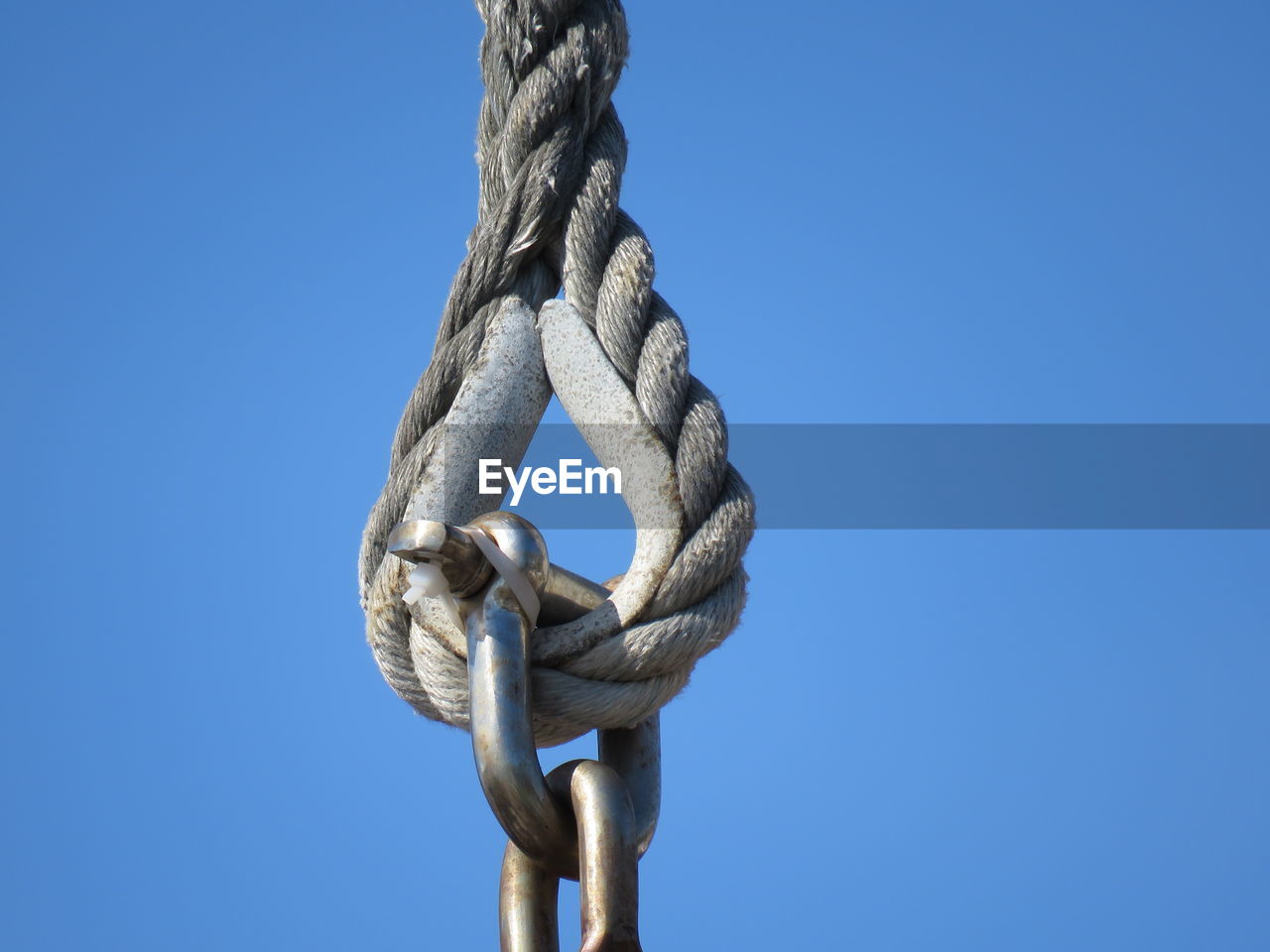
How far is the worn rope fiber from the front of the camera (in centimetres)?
212

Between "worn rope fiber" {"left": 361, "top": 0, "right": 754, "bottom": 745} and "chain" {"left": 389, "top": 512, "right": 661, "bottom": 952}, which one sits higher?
"worn rope fiber" {"left": 361, "top": 0, "right": 754, "bottom": 745}

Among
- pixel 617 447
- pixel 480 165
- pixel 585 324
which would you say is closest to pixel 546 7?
pixel 480 165

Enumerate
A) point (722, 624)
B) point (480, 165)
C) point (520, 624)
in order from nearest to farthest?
point (520, 624) → point (722, 624) → point (480, 165)

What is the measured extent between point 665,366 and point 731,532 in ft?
0.69

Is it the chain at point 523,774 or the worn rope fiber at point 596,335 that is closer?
the chain at point 523,774

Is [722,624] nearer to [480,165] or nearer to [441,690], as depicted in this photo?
[441,690]

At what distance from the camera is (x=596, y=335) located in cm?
223

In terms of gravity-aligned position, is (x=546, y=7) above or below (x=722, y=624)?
above

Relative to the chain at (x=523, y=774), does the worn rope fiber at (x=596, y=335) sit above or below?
above

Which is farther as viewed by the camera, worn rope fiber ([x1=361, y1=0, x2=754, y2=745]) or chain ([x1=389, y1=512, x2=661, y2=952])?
worn rope fiber ([x1=361, y1=0, x2=754, y2=745])

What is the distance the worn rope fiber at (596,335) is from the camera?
2125mm

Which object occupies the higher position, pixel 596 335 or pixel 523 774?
pixel 596 335

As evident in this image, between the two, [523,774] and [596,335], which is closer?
[523,774]

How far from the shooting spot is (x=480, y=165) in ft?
7.72
